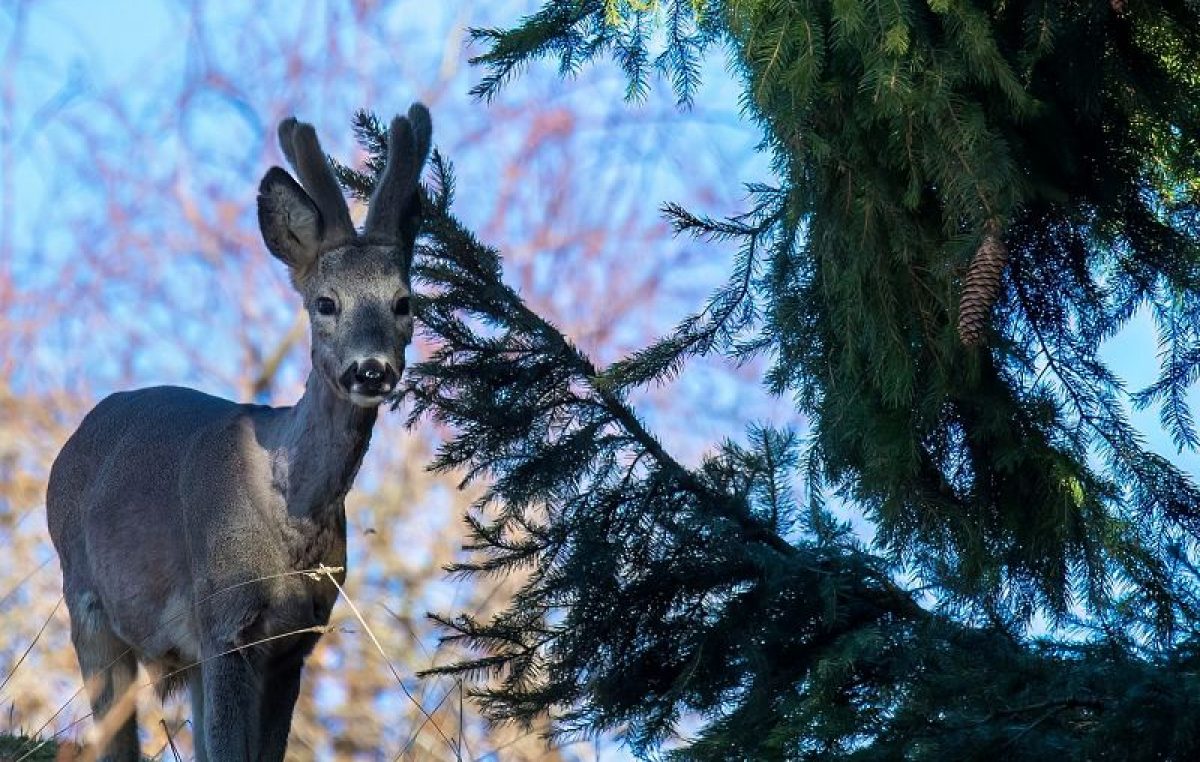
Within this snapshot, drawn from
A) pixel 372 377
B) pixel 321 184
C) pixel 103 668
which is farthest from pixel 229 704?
pixel 321 184

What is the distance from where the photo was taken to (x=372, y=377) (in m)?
4.89

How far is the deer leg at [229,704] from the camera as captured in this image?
5219mm

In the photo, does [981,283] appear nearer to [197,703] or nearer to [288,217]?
[288,217]

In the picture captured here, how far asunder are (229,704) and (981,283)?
8.84 ft

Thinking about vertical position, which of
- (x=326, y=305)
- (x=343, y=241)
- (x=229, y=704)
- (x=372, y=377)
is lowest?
(x=229, y=704)

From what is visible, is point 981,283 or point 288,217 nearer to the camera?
point 981,283

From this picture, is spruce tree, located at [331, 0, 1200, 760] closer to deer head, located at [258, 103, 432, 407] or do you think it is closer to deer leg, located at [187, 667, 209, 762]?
deer head, located at [258, 103, 432, 407]

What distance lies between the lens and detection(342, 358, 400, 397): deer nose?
193 inches

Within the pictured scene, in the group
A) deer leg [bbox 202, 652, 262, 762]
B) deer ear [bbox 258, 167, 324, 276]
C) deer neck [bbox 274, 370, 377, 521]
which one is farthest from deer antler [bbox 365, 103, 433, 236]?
deer leg [bbox 202, 652, 262, 762]

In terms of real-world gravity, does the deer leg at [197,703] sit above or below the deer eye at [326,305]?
below

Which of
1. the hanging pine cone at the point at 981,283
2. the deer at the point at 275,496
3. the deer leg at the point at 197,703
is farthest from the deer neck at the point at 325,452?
the hanging pine cone at the point at 981,283

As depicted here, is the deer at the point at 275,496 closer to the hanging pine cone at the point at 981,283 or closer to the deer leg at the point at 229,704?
the deer leg at the point at 229,704

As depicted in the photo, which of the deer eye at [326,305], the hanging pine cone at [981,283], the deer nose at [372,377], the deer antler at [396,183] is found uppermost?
the deer antler at [396,183]

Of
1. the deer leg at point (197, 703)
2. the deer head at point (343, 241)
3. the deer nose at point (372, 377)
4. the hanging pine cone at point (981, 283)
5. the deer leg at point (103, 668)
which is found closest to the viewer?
the hanging pine cone at point (981, 283)
